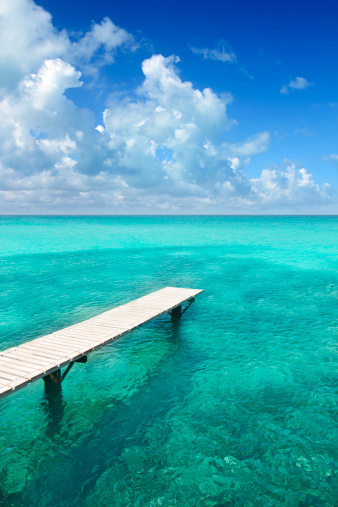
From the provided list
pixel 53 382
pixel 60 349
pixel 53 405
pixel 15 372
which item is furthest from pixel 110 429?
pixel 15 372

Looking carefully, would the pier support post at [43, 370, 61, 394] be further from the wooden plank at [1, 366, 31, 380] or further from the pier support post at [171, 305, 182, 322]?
the pier support post at [171, 305, 182, 322]

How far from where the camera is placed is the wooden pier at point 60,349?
33.7ft

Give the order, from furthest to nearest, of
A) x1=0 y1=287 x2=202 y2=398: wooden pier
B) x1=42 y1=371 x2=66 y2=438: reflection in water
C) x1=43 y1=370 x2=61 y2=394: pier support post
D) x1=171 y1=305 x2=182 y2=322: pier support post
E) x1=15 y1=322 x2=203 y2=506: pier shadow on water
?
x1=171 y1=305 x2=182 y2=322: pier support post
x1=43 y1=370 x2=61 y2=394: pier support post
x1=42 y1=371 x2=66 y2=438: reflection in water
x1=0 y1=287 x2=202 y2=398: wooden pier
x1=15 y1=322 x2=203 y2=506: pier shadow on water

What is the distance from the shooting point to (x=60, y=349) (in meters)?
12.4

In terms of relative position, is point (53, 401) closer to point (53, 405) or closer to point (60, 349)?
point (53, 405)

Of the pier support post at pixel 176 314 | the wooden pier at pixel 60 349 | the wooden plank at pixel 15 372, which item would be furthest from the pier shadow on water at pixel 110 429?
the pier support post at pixel 176 314

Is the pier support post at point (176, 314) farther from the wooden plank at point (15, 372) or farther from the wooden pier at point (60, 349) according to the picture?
the wooden plank at point (15, 372)

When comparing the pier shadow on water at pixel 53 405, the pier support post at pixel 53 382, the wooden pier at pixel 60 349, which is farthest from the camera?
the pier support post at pixel 53 382

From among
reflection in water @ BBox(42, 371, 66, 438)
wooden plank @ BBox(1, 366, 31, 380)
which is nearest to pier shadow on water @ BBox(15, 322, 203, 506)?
reflection in water @ BBox(42, 371, 66, 438)

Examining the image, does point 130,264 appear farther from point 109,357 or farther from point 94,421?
point 94,421

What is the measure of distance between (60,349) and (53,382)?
119 centimetres

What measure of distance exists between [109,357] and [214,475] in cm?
810

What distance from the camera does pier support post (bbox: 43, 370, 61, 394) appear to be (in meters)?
11.8

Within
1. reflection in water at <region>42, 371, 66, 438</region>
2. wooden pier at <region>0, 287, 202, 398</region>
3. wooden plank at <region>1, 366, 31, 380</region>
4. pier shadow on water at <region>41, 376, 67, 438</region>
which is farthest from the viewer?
reflection in water at <region>42, 371, 66, 438</region>
